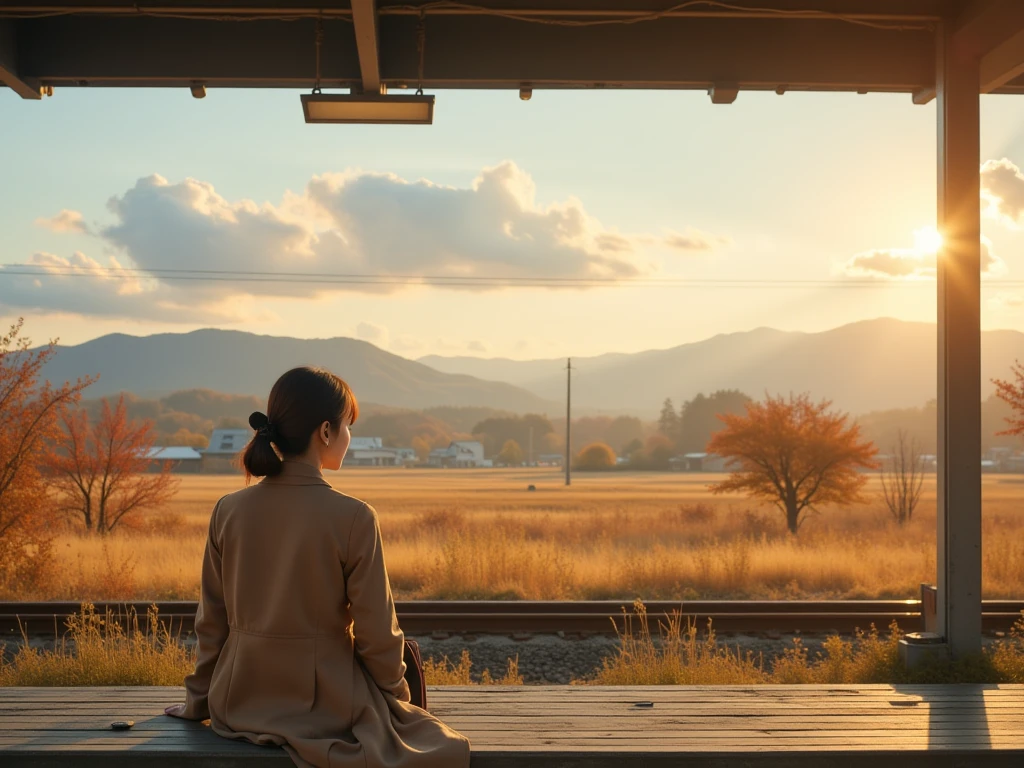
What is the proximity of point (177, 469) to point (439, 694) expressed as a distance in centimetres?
8349

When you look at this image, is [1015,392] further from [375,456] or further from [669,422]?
[669,422]

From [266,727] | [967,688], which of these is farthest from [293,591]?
[967,688]

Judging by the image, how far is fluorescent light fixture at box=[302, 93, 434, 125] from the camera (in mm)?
5797

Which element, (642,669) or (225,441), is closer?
(642,669)

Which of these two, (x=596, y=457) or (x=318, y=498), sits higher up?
(x=318, y=498)

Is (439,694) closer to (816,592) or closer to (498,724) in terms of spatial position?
(498,724)

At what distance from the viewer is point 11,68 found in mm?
6246

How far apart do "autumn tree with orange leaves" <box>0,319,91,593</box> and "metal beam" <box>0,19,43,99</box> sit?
730 cm

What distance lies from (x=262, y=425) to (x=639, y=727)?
6.66ft

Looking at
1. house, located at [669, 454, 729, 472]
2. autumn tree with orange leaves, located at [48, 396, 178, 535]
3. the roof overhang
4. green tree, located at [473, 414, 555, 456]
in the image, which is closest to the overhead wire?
the roof overhang

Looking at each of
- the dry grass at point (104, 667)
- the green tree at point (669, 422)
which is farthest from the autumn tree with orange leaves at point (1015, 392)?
the green tree at point (669, 422)

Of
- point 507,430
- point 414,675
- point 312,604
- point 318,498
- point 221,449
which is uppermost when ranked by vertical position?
point 507,430

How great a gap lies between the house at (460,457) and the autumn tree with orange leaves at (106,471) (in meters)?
94.9

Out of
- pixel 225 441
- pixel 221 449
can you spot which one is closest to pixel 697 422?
pixel 225 441
